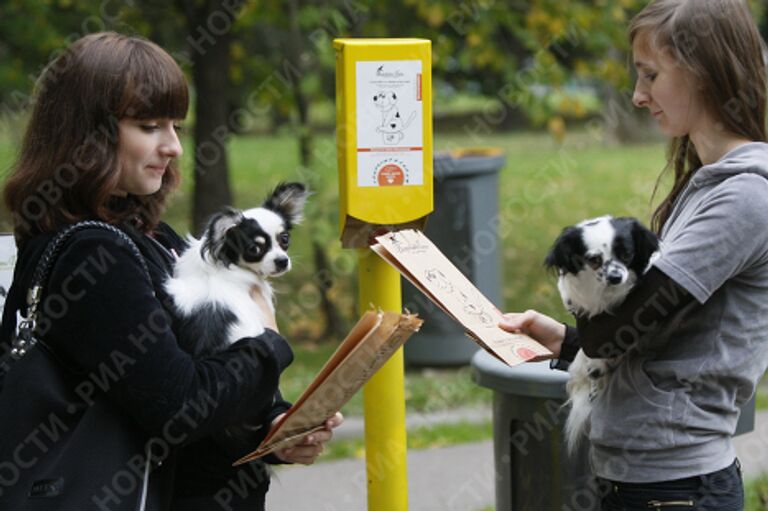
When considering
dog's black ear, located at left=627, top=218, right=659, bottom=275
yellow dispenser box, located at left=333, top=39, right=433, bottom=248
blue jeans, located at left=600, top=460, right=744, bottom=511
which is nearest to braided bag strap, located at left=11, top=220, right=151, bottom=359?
yellow dispenser box, located at left=333, top=39, right=433, bottom=248

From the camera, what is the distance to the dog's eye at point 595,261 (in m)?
2.54

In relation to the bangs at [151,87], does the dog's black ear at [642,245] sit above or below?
below

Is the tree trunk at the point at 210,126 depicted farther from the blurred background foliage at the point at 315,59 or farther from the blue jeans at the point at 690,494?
the blue jeans at the point at 690,494

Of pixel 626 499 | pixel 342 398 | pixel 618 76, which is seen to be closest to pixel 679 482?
pixel 626 499

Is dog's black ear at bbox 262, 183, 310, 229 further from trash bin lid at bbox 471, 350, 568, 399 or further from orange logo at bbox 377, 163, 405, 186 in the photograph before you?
trash bin lid at bbox 471, 350, 568, 399

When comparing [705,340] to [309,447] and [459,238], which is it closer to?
[309,447]

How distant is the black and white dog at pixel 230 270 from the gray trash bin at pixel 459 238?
200 inches

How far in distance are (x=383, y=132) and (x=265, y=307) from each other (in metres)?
0.64

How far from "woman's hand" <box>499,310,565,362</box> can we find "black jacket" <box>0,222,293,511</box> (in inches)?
29.4

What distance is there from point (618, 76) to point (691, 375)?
6614 millimetres

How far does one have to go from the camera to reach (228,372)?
2.35 metres

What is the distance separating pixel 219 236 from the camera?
273 cm

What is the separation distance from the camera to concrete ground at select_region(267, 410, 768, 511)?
210 inches

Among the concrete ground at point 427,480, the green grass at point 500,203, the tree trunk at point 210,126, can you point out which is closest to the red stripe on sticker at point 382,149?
the green grass at point 500,203
